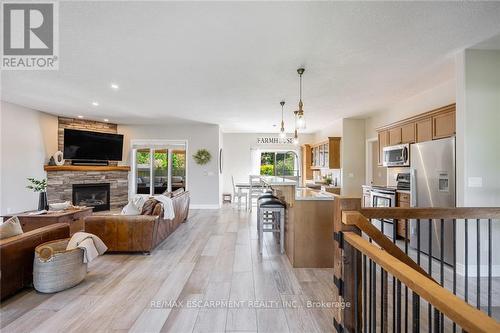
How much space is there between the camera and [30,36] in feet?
8.71

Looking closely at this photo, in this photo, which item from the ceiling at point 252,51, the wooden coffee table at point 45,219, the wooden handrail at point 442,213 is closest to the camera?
the wooden handrail at point 442,213

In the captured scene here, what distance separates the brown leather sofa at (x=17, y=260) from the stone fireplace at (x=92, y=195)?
4.54 m

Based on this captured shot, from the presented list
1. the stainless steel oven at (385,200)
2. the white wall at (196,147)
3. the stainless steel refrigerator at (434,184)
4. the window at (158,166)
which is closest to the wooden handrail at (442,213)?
the stainless steel refrigerator at (434,184)

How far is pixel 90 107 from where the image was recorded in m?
5.61

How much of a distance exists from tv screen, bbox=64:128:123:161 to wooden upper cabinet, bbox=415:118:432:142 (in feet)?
25.1

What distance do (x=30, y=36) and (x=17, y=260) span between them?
7.90 ft

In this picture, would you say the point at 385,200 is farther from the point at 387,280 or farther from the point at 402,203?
the point at 387,280

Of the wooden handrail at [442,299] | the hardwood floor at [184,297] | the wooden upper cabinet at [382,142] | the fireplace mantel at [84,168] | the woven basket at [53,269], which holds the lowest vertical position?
the hardwood floor at [184,297]

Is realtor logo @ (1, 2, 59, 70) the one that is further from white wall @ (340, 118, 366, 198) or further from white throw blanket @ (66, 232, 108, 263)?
white wall @ (340, 118, 366, 198)

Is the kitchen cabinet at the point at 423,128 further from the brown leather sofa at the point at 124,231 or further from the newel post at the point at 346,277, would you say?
the brown leather sofa at the point at 124,231

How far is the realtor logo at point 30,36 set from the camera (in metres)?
2.22

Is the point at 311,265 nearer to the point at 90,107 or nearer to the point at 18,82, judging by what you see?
the point at 18,82

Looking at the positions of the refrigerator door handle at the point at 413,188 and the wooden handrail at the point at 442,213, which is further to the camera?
the refrigerator door handle at the point at 413,188

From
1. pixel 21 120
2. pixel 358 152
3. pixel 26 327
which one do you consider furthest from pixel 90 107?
pixel 358 152
